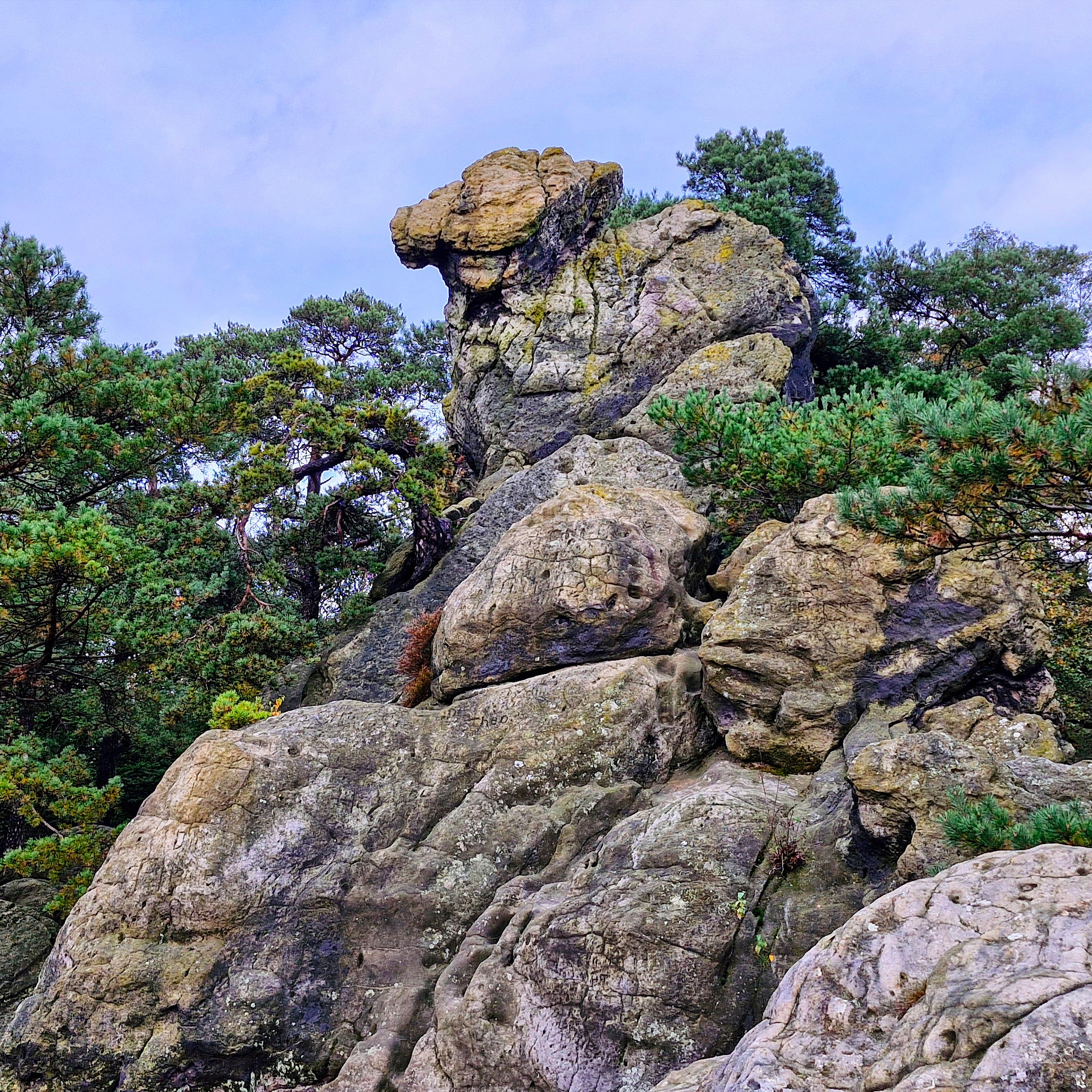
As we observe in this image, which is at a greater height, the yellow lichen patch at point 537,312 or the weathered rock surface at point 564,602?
the yellow lichen patch at point 537,312

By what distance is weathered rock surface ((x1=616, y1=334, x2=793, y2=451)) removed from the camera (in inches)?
764

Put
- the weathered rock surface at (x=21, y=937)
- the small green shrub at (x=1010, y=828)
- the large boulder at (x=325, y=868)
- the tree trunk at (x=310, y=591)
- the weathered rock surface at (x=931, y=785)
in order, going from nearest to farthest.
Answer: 1. the small green shrub at (x=1010, y=828)
2. the weathered rock surface at (x=931, y=785)
3. the large boulder at (x=325, y=868)
4. the weathered rock surface at (x=21, y=937)
5. the tree trunk at (x=310, y=591)

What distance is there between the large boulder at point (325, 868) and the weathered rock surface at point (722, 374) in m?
8.31

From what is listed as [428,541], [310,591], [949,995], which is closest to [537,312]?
[428,541]

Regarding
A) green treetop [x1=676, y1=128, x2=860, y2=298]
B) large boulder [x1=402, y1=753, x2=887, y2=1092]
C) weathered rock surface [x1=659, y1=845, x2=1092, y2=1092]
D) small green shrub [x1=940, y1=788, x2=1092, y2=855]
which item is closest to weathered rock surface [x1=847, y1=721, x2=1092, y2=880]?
large boulder [x1=402, y1=753, x2=887, y2=1092]

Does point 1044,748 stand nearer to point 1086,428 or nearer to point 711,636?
point 711,636

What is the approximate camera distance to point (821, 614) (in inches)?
454

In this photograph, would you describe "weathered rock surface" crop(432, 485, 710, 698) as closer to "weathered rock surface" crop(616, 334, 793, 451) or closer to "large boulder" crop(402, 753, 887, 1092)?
"large boulder" crop(402, 753, 887, 1092)

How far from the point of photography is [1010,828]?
22.0ft

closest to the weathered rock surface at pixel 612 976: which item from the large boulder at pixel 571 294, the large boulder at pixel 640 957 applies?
the large boulder at pixel 640 957

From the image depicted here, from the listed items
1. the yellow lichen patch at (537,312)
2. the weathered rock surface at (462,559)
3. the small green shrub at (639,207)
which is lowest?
the weathered rock surface at (462,559)

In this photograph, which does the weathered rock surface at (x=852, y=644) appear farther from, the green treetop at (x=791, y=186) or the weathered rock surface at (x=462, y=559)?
the green treetop at (x=791, y=186)

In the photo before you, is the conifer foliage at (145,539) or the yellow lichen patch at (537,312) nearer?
the conifer foliage at (145,539)

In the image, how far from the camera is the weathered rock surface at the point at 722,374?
19406mm
